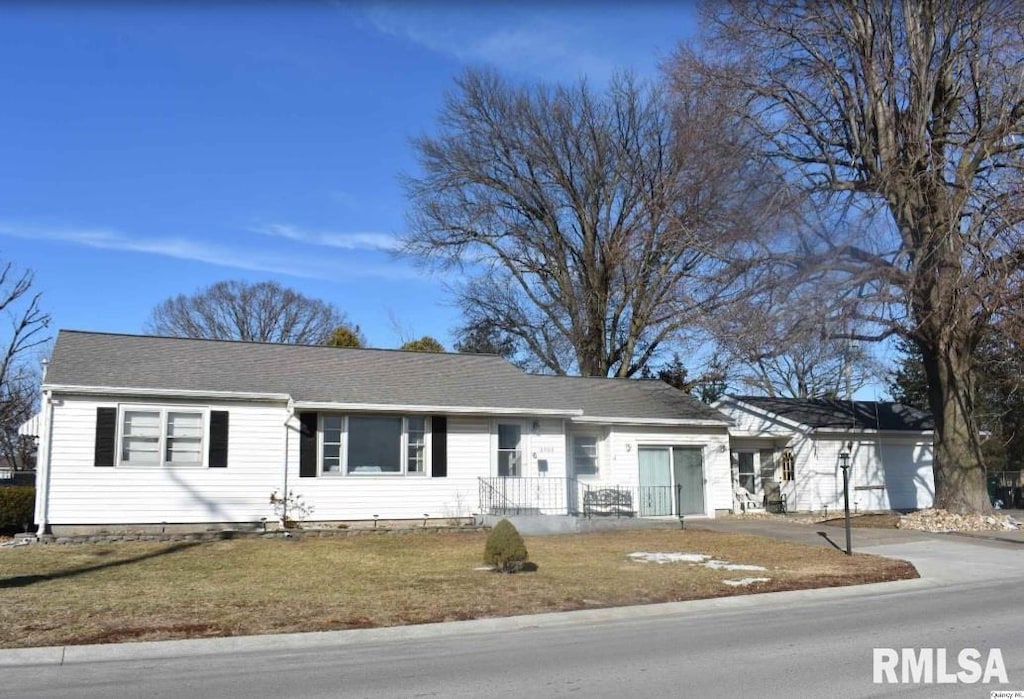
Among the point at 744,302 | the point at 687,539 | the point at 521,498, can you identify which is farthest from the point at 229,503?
the point at 744,302

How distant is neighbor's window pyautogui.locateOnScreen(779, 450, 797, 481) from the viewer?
2781 cm

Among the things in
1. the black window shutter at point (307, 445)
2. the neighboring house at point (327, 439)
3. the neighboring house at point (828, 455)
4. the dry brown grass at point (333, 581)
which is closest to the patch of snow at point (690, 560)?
the dry brown grass at point (333, 581)

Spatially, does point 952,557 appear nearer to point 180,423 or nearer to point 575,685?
point 575,685

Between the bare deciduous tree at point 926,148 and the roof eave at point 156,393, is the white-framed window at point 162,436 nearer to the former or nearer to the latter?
the roof eave at point 156,393

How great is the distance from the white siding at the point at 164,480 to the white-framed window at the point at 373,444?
1058mm

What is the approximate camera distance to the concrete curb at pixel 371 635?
8406 millimetres

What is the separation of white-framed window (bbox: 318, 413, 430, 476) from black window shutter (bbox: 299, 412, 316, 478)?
0.17 meters

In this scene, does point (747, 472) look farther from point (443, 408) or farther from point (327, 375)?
point (327, 375)

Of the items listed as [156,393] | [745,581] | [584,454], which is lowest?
[745,581]

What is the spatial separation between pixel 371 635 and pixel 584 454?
47.4 feet

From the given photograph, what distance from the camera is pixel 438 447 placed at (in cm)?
2028

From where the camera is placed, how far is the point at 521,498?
2103 centimetres

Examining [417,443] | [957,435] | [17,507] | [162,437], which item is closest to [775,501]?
[957,435]

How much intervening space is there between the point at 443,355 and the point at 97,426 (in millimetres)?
9264
